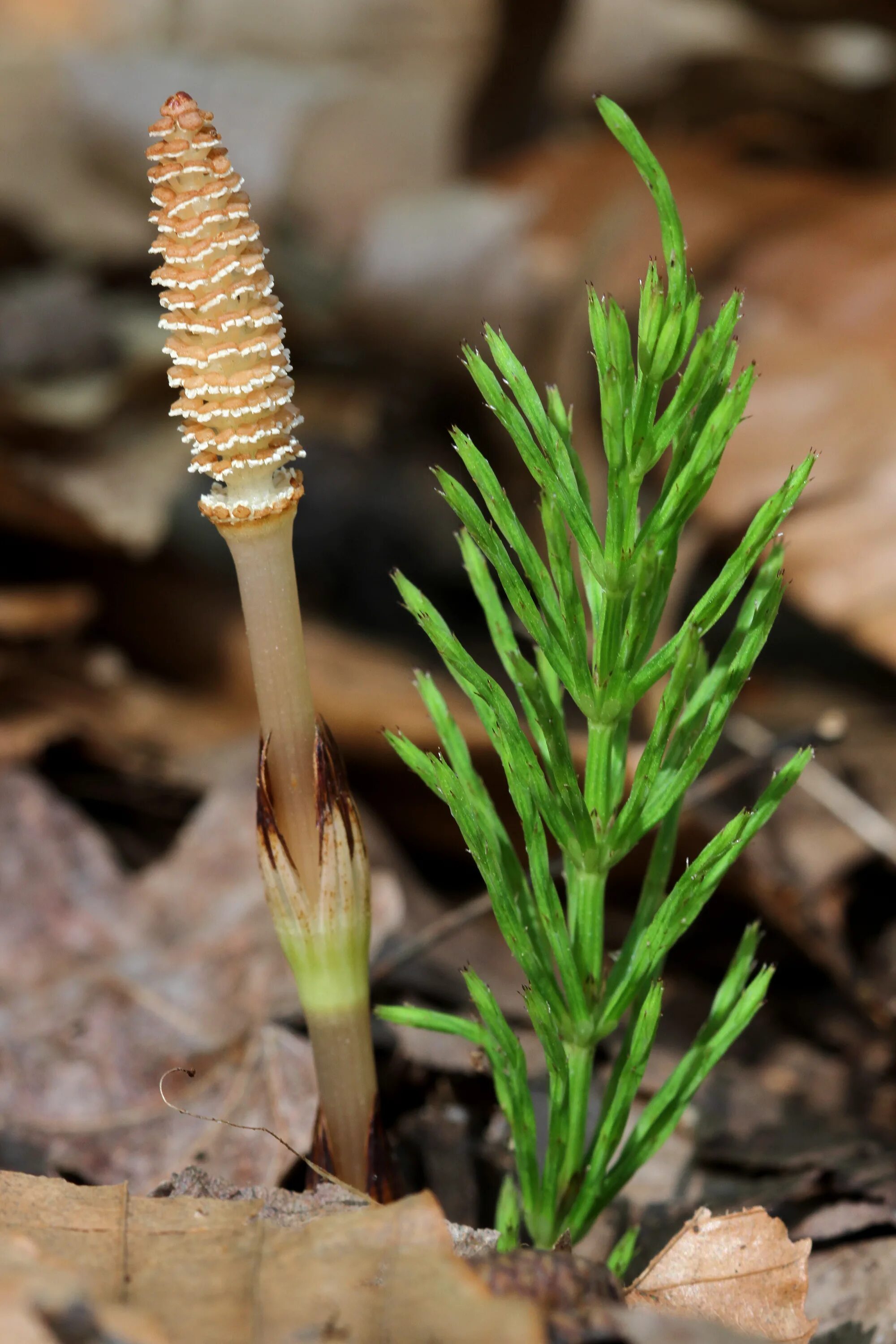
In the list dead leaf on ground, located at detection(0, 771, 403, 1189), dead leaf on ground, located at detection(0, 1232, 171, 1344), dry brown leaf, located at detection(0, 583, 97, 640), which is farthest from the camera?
dry brown leaf, located at detection(0, 583, 97, 640)

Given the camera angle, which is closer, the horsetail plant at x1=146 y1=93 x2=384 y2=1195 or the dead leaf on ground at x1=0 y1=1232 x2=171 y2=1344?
the dead leaf on ground at x1=0 y1=1232 x2=171 y2=1344

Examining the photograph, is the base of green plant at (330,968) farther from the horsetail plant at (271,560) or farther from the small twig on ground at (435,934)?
the small twig on ground at (435,934)

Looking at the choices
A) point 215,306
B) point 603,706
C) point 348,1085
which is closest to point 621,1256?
point 348,1085

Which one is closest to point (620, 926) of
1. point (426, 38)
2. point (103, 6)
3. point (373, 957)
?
point (373, 957)

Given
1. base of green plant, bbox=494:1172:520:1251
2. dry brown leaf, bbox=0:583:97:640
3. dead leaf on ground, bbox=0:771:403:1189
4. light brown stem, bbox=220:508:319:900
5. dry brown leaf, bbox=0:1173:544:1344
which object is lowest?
dead leaf on ground, bbox=0:771:403:1189

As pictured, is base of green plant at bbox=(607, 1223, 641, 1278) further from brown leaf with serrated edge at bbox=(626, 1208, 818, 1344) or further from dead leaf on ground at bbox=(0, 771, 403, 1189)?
dead leaf on ground at bbox=(0, 771, 403, 1189)

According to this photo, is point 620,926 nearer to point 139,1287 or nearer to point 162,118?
point 139,1287

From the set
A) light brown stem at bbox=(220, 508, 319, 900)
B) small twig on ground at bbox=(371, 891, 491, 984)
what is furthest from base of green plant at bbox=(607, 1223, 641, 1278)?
small twig on ground at bbox=(371, 891, 491, 984)
